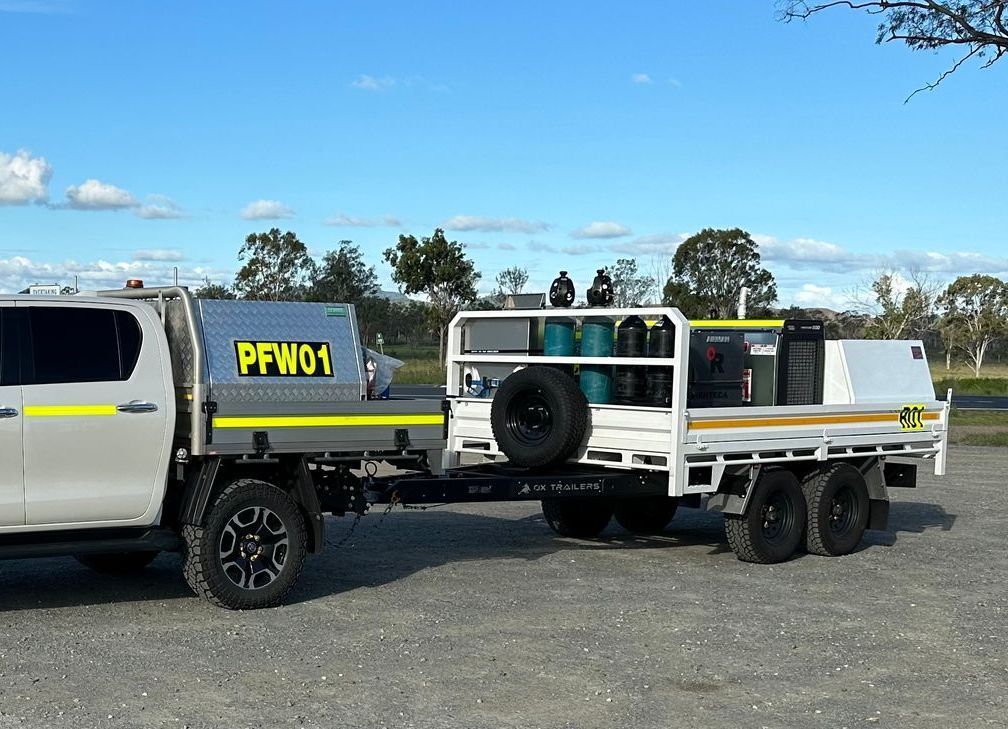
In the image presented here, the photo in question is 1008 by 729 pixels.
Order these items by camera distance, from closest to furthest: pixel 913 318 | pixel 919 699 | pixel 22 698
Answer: pixel 22 698 → pixel 919 699 → pixel 913 318

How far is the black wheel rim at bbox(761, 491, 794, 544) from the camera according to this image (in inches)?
439

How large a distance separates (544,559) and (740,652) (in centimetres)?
343

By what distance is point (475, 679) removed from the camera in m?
7.04

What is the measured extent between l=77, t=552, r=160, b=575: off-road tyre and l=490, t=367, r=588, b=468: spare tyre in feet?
10.0

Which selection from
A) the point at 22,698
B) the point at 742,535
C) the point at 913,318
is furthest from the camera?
the point at 913,318

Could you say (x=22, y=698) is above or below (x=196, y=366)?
below

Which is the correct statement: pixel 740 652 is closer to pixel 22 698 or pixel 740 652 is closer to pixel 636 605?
pixel 636 605

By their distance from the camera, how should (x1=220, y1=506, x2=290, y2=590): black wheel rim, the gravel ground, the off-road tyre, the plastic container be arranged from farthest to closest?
the plastic container < the off-road tyre < (x1=220, y1=506, x2=290, y2=590): black wheel rim < the gravel ground

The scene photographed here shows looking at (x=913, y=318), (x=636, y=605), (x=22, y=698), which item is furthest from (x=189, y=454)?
(x=913, y=318)

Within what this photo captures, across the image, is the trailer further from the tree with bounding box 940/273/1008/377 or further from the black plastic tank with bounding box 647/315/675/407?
the tree with bounding box 940/273/1008/377

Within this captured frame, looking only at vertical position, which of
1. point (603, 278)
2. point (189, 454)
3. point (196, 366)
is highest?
point (603, 278)

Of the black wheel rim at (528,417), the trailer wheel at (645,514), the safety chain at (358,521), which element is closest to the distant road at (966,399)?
the safety chain at (358,521)

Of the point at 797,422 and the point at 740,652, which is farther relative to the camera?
the point at 797,422

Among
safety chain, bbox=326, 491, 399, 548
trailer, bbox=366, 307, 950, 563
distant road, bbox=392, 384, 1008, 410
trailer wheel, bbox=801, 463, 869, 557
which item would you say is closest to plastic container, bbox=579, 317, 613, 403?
trailer, bbox=366, 307, 950, 563
